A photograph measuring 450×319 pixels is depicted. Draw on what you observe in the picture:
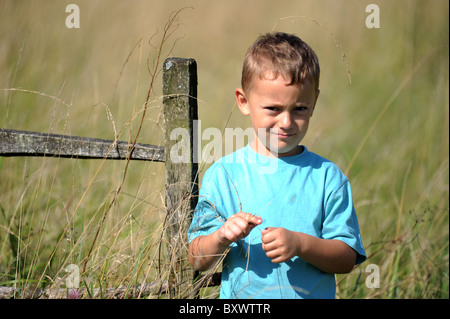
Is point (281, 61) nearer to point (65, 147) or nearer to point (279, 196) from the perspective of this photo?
point (279, 196)

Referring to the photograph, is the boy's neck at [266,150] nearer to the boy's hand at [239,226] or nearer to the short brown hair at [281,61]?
the short brown hair at [281,61]

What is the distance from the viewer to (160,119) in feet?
9.59

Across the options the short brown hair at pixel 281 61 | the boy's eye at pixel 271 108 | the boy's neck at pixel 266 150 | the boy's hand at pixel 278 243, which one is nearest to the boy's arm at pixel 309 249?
the boy's hand at pixel 278 243

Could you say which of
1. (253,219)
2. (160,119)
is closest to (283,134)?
(253,219)

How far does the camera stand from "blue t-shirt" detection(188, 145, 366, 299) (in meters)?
2.11

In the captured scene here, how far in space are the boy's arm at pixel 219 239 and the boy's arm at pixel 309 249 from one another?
8 cm

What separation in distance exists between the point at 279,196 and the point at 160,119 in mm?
1034

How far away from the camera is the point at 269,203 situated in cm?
211

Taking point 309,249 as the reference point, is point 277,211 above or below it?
above

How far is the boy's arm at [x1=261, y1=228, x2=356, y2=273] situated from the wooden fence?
0.53 metres

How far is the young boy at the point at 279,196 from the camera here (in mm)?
2057

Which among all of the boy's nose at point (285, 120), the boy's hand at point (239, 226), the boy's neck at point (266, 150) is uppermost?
the boy's nose at point (285, 120)
